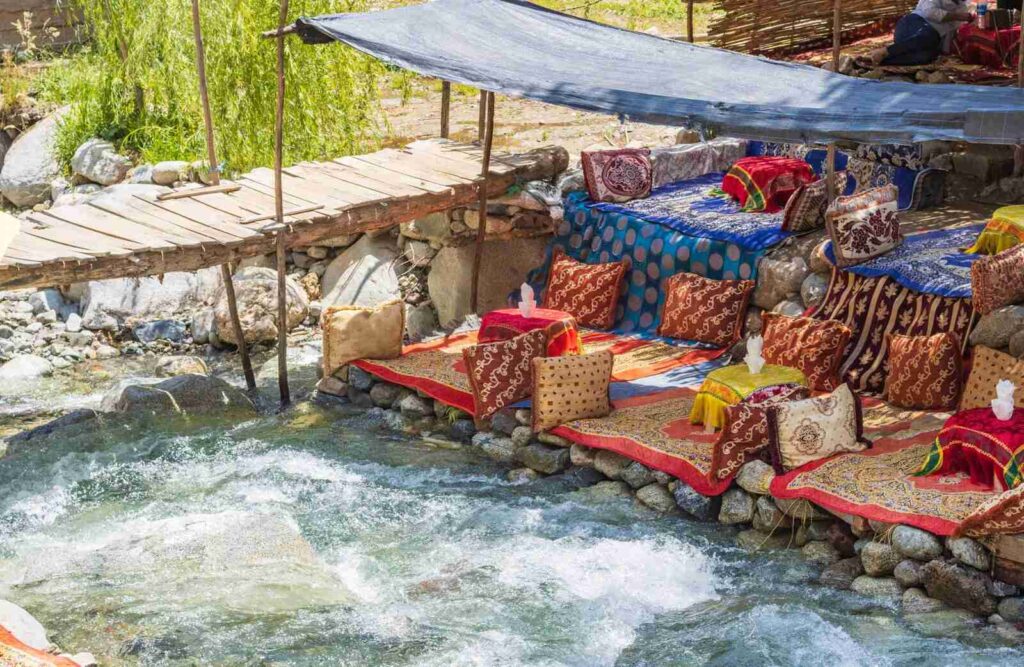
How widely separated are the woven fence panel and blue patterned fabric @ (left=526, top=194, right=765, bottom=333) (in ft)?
8.49

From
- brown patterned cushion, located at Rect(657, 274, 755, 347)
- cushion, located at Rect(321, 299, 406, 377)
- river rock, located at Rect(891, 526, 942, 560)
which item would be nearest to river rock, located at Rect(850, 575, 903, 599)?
river rock, located at Rect(891, 526, 942, 560)

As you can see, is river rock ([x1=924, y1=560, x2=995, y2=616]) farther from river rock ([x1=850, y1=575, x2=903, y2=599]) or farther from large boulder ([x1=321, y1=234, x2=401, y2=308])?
large boulder ([x1=321, y1=234, x2=401, y2=308])

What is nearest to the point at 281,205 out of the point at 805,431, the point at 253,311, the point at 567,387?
the point at 253,311

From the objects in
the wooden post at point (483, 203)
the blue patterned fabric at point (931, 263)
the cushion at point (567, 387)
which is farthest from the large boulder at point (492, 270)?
the blue patterned fabric at point (931, 263)

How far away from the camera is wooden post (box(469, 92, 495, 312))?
910cm

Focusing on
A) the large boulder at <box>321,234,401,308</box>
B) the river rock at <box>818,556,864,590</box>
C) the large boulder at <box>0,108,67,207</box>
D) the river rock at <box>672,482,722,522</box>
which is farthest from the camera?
the large boulder at <box>0,108,67,207</box>

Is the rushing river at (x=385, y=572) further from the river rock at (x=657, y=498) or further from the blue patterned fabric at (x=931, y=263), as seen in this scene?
the blue patterned fabric at (x=931, y=263)

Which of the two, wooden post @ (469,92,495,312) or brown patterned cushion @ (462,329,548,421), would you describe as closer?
brown patterned cushion @ (462,329,548,421)

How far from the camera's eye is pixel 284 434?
27.2 ft

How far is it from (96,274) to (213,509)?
54.1 inches

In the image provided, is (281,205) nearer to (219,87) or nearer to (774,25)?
(219,87)

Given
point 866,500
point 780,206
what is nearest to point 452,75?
point 780,206

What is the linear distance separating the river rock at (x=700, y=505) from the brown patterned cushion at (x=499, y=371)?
1348 millimetres

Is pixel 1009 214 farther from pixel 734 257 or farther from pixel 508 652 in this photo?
pixel 508 652
